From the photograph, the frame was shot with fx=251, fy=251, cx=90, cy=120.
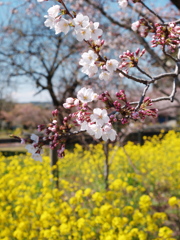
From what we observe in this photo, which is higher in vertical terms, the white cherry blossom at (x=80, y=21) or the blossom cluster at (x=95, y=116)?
the white cherry blossom at (x=80, y=21)

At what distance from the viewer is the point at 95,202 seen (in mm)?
3656

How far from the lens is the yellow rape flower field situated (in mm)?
2807

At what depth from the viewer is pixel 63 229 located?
2.61 meters

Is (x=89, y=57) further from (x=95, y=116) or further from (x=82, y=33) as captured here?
(x=95, y=116)

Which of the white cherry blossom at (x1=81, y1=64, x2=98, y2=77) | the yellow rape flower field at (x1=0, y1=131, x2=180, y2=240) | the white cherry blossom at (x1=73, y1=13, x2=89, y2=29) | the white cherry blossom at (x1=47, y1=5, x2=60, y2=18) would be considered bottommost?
the yellow rape flower field at (x1=0, y1=131, x2=180, y2=240)

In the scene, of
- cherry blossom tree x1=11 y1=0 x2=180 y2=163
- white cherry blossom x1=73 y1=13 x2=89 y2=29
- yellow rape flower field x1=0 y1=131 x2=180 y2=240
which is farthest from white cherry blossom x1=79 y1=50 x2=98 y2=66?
yellow rape flower field x1=0 y1=131 x2=180 y2=240

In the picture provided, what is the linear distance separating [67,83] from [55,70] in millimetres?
916

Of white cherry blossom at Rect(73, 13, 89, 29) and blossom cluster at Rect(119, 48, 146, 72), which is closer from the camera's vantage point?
white cherry blossom at Rect(73, 13, 89, 29)

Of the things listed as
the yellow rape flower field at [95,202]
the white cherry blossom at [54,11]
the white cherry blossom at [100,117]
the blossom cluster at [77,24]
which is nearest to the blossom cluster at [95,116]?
the white cherry blossom at [100,117]

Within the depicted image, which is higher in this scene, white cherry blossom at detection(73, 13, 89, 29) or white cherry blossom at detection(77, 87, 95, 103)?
white cherry blossom at detection(73, 13, 89, 29)

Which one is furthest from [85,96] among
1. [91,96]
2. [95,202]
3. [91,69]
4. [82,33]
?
[95,202]

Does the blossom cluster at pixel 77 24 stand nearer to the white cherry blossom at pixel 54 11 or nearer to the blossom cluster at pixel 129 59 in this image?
the white cherry blossom at pixel 54 11

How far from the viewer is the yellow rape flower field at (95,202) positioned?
281cm

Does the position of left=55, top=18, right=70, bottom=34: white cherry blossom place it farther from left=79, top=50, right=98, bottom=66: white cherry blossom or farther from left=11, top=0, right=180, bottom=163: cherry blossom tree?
left=79, top=50, right=98, bottom=66: white cherry blossom
